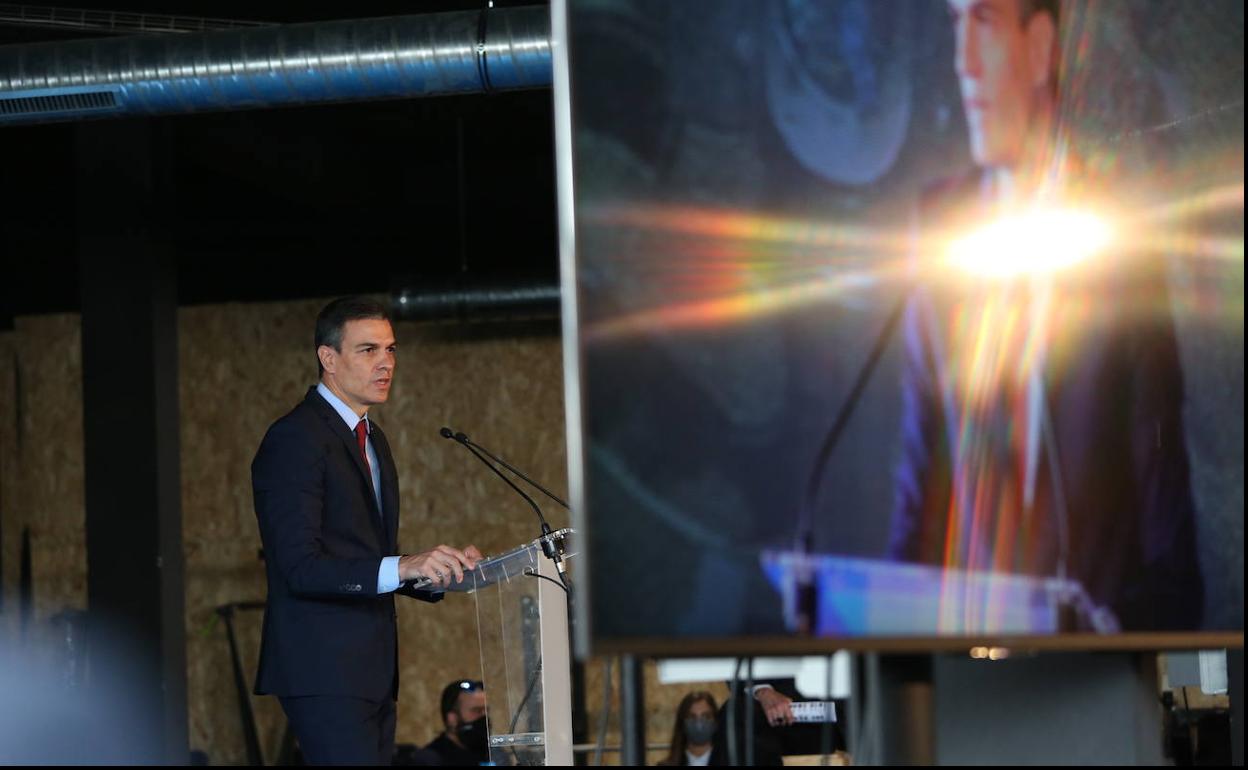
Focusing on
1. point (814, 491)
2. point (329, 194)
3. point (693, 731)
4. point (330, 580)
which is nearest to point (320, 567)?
point (330, 580)

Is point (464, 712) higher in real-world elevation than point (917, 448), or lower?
lower

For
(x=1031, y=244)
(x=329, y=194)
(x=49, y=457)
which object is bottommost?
(x=1031, y=244)

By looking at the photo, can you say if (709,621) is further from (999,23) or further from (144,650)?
(144,650)

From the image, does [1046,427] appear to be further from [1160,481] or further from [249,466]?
[249,466]

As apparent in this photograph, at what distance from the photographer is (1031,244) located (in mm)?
1678

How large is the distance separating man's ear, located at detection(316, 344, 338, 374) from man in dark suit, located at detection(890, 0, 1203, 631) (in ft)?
5.86

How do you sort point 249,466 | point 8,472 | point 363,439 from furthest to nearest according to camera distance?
point 8,472, point 249,466, point 363,439

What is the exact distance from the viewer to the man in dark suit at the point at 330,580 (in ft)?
9.18

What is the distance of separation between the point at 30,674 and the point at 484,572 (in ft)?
19.3

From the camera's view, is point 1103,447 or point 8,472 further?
point 8,472

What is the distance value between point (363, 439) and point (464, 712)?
3.49m

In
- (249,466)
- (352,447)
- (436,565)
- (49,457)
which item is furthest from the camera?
(49,457)

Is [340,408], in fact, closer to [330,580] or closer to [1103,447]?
[330,580]

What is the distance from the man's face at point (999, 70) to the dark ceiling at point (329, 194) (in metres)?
5.20
